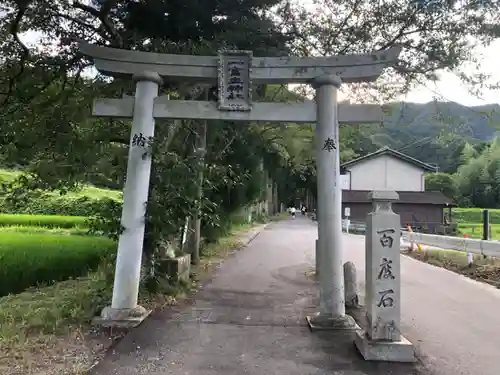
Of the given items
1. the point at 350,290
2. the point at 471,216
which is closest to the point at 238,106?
the point at 350,290

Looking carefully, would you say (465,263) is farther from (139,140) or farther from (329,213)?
(139,140)

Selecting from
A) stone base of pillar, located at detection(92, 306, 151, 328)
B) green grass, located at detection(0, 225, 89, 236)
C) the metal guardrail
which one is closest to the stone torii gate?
stone base of pillar, located at detection(92, 306, 151, 328)

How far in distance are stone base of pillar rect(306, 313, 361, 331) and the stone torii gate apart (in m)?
0.25

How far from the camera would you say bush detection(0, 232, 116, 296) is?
32.4 ft

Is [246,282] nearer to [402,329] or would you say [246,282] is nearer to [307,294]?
[307,294]

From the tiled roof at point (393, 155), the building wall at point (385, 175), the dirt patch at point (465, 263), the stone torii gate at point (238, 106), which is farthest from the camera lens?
the building wall at point (385, 175)

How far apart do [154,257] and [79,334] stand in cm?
260

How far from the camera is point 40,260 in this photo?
10203mm

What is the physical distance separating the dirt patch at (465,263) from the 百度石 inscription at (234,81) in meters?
7.31

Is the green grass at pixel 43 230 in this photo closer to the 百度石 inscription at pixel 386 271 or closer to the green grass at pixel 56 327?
the green grass at pixel 56 327

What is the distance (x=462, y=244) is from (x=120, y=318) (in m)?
10.0

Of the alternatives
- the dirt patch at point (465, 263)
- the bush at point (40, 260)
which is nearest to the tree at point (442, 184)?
the dirt patch at point (465, 263)

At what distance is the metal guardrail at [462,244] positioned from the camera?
1059 centimetres

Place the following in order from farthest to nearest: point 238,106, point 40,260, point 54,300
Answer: point 40,260 → point 54,300 → point 238,106
